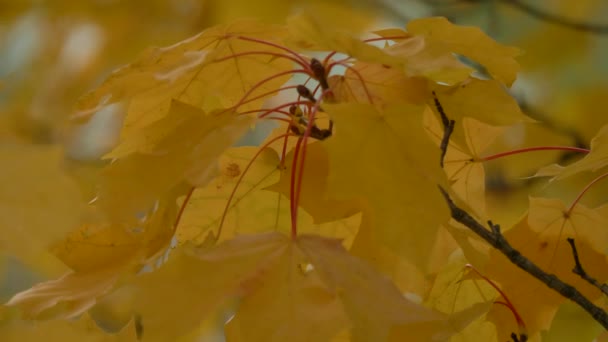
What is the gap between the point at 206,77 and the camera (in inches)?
34.4

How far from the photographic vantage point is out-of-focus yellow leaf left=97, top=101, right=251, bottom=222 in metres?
0.67

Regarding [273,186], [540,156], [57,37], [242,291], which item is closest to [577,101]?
[540,156]

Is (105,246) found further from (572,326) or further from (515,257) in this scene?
(572,326)

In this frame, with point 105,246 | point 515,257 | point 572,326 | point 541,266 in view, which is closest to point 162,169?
point 105,246

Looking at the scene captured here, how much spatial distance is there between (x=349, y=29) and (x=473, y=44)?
165cm

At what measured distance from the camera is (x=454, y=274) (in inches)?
35.0

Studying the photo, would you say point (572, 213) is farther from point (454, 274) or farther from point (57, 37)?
point (57, 37)

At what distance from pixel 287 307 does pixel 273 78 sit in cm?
29

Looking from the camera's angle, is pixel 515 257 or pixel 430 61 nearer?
pixel 430 61

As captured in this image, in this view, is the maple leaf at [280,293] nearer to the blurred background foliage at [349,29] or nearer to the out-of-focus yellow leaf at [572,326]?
the out-of-focus yellow leaf at [572,326]

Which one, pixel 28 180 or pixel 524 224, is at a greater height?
pixel 28 180

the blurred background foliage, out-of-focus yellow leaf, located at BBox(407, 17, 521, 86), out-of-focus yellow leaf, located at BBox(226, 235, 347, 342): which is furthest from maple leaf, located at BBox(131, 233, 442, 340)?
the blurred background foliage

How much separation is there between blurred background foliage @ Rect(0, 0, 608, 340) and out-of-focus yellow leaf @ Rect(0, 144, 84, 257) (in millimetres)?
1465

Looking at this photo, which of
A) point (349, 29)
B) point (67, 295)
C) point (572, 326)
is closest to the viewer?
point (67, 295)
